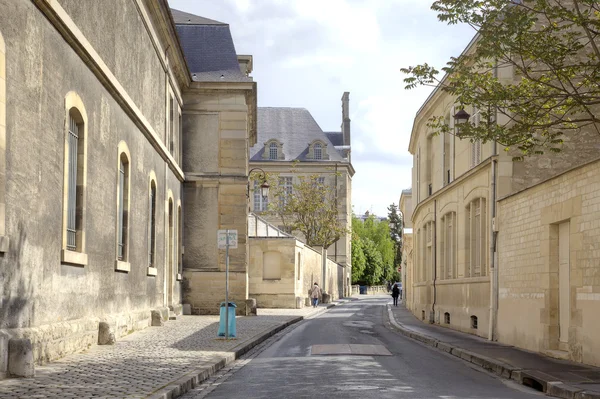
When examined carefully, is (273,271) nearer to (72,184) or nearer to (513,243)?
(513,243)

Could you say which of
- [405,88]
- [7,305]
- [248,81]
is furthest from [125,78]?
[248,81]

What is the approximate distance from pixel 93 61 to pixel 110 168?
2898mm

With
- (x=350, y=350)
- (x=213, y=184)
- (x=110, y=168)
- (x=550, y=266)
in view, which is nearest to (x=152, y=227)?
(x=110, y=168)

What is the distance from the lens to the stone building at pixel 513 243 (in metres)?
15.2

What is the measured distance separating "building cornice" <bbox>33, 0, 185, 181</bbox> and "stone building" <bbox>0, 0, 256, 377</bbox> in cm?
4

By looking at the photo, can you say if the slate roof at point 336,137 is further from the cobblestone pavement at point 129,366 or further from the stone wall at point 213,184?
the cobblestone pavement at point 129,366

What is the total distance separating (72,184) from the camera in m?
15.1

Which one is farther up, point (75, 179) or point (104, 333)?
point (75, 179)

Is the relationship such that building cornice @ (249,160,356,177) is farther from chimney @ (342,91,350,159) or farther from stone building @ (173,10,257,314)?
stone building @ (173,10,257,314)

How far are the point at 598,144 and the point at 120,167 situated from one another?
1111cm

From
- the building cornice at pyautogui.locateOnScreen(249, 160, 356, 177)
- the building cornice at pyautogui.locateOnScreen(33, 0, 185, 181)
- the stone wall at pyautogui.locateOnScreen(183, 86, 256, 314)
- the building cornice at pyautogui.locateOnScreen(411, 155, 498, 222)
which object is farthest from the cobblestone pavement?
the building cornice at pyautogui.locateOnScreen(249, 160, 356, 177)

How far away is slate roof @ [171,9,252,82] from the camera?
111 feet

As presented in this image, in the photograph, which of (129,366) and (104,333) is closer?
(129,366)

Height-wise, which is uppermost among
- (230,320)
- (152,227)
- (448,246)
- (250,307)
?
(152,227)
